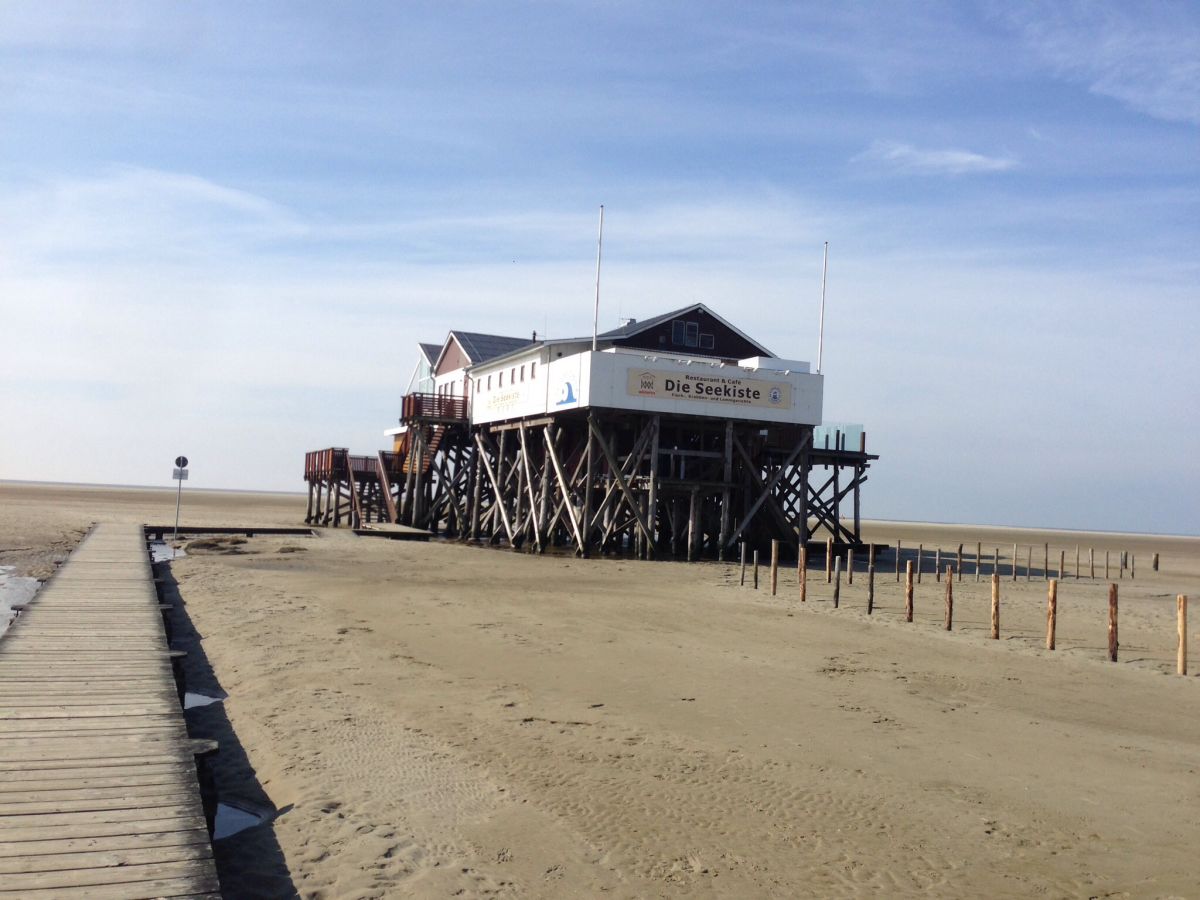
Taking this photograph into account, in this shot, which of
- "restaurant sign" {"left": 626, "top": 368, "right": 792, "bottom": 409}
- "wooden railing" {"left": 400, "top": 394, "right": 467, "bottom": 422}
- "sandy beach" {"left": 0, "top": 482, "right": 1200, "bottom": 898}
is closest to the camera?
"sandy beach" {"left": 0, "top": 482, "right": 1200, "bottom": 898}

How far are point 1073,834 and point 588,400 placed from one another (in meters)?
23.9

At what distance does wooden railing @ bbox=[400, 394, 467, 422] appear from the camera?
41375mm

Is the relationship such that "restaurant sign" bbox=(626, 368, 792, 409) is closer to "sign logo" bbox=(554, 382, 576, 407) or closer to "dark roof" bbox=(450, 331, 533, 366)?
"sign logo" bbox=(554, 382, 576, 407)

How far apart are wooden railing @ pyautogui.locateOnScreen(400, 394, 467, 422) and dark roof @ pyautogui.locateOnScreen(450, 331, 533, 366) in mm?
2968

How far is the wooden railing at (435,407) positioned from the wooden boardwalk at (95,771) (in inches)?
1124

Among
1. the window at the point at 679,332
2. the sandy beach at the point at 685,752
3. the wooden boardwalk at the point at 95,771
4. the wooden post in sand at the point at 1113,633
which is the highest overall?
the window at the point at 679,332

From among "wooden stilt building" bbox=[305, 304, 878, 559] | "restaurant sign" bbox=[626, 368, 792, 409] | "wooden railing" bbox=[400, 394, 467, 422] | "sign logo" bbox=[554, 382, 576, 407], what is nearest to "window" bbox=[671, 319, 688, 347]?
"wooden stilt building" bbox=[305, 304, 878, 559]

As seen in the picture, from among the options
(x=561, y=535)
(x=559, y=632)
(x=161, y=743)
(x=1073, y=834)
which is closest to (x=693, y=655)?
(x=559, y=632)

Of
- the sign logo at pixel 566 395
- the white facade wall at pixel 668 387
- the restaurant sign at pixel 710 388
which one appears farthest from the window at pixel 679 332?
the sign logo at pixel 566 395

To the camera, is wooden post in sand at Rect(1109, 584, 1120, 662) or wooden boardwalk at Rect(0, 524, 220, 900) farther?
wooden post in sand at Rect(1109, 584, 1120, 662)

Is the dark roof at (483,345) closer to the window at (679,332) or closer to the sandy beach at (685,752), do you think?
the window at (679,332)

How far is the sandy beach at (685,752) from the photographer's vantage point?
6590 millimetres

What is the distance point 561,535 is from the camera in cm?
3862

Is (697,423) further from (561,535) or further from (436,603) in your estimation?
(436,603)
